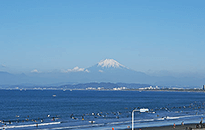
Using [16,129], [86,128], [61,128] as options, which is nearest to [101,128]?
[86,128]

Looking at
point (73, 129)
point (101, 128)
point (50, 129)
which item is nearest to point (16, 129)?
point (50, 129)

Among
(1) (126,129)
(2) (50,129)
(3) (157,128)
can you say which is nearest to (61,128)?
(2) (50,129)

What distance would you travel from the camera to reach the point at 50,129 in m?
70.5

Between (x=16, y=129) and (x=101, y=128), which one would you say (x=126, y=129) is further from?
(x=16, y=129)

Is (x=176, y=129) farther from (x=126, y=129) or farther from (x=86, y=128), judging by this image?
(x=86, y=128)

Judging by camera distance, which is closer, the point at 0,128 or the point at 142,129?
the point at 142,129

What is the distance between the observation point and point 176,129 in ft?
225

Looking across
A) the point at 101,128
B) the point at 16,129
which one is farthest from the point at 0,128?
the point at 101,128

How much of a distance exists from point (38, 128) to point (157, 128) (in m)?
26.3

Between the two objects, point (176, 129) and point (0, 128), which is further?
point (0, 128)

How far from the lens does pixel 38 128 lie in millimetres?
72812

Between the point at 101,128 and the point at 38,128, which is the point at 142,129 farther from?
the point at 38,128

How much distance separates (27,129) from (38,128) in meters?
2.74

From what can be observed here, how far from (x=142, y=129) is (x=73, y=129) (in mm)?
14694
